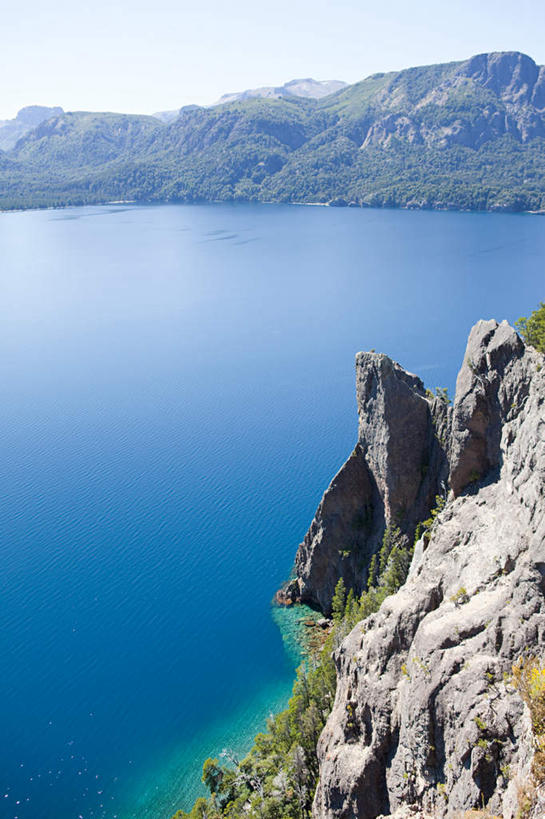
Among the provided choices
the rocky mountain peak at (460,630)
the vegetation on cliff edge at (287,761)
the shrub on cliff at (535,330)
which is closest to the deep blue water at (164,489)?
the vegetation on cliff edge at (287,761)

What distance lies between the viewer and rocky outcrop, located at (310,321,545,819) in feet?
52.3

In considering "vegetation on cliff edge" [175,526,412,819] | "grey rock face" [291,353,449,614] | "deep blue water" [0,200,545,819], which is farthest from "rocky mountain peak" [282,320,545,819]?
"deep blue water" [0,200,545,819]

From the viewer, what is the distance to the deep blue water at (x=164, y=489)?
35500mm

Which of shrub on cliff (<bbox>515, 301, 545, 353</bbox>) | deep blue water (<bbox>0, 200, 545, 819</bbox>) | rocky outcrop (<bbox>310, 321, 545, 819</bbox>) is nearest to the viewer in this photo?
rocky outcrop (<bbox>310, 321, 545, 819</bbox>)

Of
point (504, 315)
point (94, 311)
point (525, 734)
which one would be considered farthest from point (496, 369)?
point (94, 311)

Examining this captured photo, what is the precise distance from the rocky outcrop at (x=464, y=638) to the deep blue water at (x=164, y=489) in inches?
603

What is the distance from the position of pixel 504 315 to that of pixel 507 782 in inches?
3710

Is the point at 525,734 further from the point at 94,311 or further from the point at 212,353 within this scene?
the point at 94,311

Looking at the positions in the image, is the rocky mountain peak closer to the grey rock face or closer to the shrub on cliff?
the grey rock face

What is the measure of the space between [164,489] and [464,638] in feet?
143

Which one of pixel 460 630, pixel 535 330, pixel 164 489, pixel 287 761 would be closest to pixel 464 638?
pixel 460 630

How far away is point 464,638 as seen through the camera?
18.3 meters

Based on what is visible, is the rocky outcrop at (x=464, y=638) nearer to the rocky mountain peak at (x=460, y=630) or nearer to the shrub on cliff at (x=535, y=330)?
the rocky mountain peak at (x=460, y=630)

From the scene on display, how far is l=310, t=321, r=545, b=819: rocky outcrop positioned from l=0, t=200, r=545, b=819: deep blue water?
603 inches
